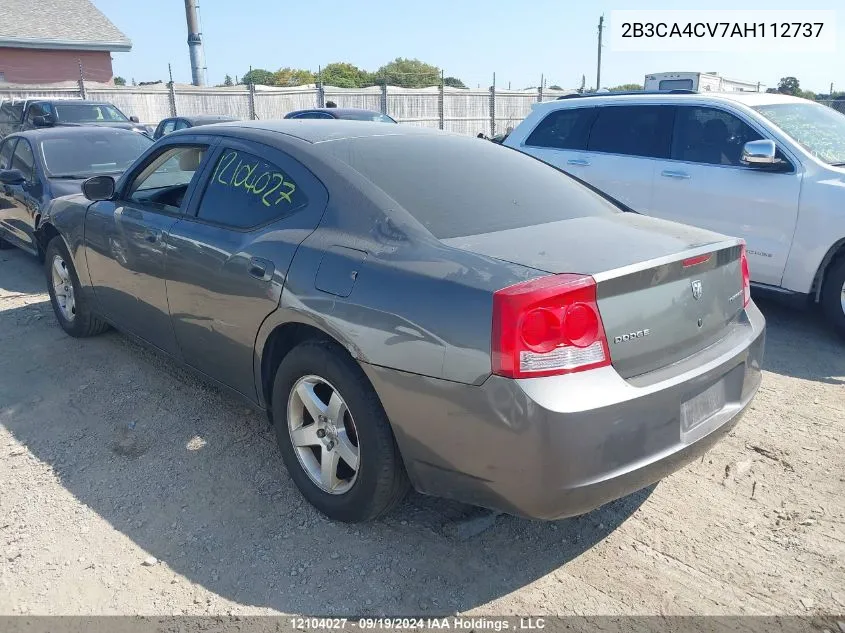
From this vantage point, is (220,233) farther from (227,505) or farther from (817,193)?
(817,193)

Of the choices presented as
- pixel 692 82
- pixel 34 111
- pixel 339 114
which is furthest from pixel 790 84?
pixel 34 111

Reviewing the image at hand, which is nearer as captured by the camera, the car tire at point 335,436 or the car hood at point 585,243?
the car hood at point 585,243

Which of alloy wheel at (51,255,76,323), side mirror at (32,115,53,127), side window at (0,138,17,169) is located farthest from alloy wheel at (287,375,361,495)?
side mirror at (32,115,53,127)

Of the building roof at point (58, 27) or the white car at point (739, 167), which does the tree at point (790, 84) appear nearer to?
the building roof at point (58, 27)

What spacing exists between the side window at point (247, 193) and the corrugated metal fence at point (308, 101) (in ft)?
58.6

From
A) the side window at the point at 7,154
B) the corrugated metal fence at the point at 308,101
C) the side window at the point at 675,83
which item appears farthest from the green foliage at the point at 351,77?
the side window at the point at 7,154

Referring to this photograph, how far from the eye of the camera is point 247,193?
3.38 m

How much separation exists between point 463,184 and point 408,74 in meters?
50.8

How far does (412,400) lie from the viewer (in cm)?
250

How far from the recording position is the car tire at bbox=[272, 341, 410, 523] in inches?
106

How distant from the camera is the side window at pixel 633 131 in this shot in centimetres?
628

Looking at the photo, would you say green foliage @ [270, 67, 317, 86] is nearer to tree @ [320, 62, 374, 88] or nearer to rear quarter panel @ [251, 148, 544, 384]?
tree @ [320, 62, 374, 88]

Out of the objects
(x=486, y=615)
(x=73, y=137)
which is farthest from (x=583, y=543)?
(x=73, y=137)

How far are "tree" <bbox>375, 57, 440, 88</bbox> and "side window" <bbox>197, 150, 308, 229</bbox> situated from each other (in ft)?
164
